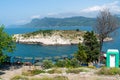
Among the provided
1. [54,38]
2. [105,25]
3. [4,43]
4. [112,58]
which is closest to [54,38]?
[54,38]

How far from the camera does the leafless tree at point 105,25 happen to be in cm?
5231

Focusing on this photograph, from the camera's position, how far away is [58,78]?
23094mm

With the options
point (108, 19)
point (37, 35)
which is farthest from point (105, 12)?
point (37, 35)

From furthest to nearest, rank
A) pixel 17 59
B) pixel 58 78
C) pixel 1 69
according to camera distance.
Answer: pixel 17 59 → pixel 1 69 → pixel 58 78

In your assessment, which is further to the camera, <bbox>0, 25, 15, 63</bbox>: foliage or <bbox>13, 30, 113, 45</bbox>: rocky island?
<bbox>13, 30, 113, 45</bbox>: rocky island

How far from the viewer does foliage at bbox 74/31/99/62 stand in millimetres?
47844

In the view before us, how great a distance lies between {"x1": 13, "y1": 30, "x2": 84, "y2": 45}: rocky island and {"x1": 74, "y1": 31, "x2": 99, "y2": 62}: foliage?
110 meters

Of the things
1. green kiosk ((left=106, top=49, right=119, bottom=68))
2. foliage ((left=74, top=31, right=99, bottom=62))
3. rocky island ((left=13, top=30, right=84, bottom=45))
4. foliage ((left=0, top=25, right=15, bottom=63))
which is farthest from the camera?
rocky island ((left=13, top=30, right=84, bottom=45))

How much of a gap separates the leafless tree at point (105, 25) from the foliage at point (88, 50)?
1531 millimetres

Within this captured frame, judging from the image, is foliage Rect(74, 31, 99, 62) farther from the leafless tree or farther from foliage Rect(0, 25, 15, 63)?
foliage Rect(0, 25, 15, 63)

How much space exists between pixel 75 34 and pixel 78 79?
14691 centimetres

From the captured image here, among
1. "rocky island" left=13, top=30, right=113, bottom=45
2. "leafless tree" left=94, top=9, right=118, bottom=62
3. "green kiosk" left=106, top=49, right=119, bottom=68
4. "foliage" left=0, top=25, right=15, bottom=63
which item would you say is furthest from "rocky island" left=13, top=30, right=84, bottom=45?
"green kiosk" left=106, top=49, right=119, bottom=68

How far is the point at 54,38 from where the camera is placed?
16638 centimetres

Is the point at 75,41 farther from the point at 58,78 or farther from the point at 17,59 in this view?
the point at 58,78
